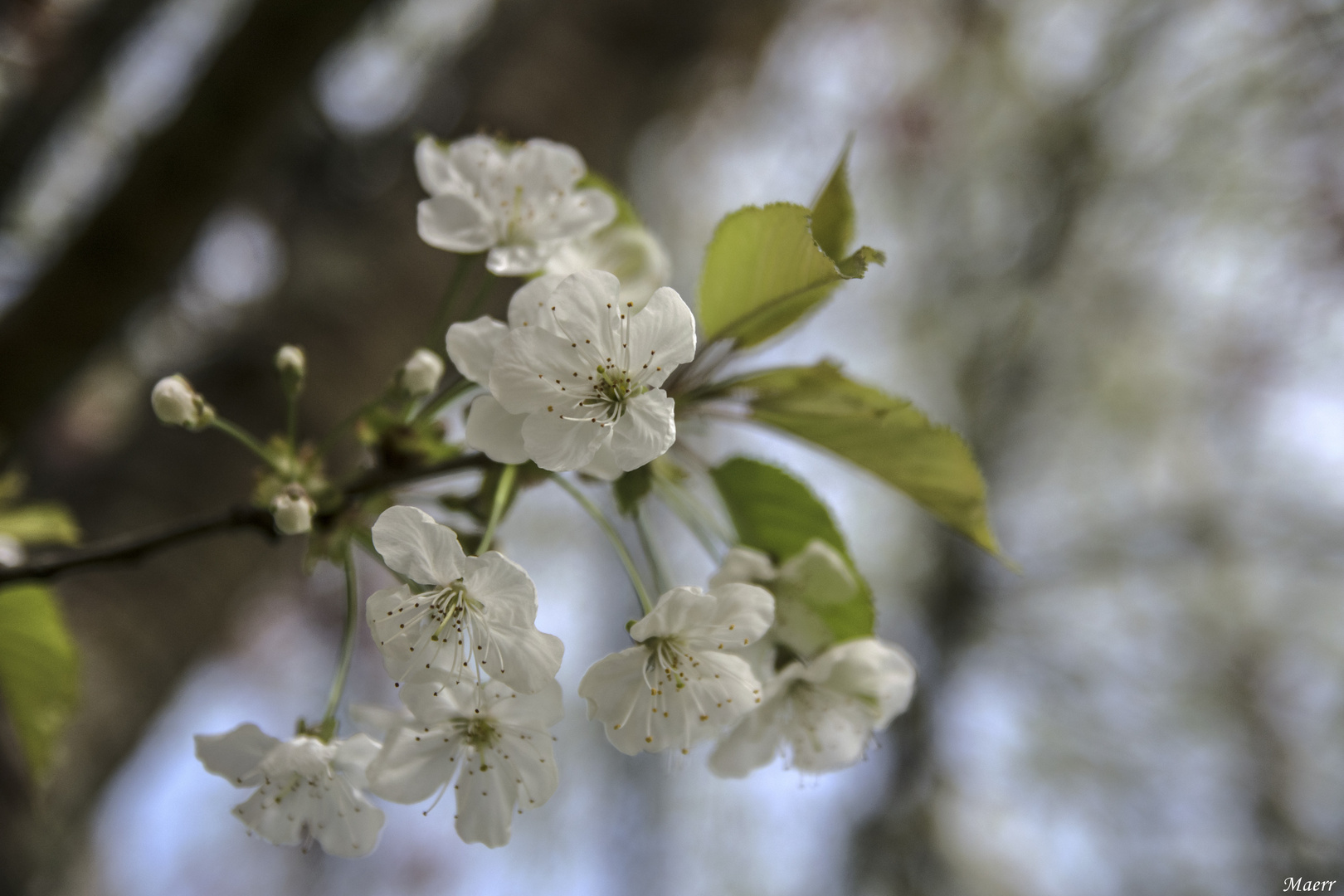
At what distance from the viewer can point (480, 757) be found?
2.34 ft

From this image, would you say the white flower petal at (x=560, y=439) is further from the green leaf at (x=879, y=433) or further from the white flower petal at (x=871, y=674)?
the white flower petal at (x=871, y=674)

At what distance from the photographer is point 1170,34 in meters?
3.70

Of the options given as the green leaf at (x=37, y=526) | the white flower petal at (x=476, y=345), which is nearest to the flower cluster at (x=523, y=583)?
the white flower petal at (x=476, y=345)

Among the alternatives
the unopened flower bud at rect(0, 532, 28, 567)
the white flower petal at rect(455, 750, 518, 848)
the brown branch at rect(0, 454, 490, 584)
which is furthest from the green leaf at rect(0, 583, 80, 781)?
the white flower petal at rect(455, 750, 518, 848)

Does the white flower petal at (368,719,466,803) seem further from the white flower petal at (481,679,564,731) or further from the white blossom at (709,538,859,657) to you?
the white blossom at (709,538,859,657)

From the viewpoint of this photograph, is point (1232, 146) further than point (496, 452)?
Yes

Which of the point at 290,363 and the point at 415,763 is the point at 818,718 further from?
the point at 290,363

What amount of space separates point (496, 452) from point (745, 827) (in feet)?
13.0

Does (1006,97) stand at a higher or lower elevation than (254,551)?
higher

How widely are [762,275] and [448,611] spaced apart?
1.25ft

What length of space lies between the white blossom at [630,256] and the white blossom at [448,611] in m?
0.38

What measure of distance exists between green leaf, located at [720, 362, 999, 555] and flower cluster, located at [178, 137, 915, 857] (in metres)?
0.06

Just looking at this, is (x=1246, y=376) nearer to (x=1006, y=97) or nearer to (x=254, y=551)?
(x=1006, y=97)

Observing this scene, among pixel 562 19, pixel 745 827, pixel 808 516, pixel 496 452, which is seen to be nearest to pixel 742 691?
pixel 808 516
